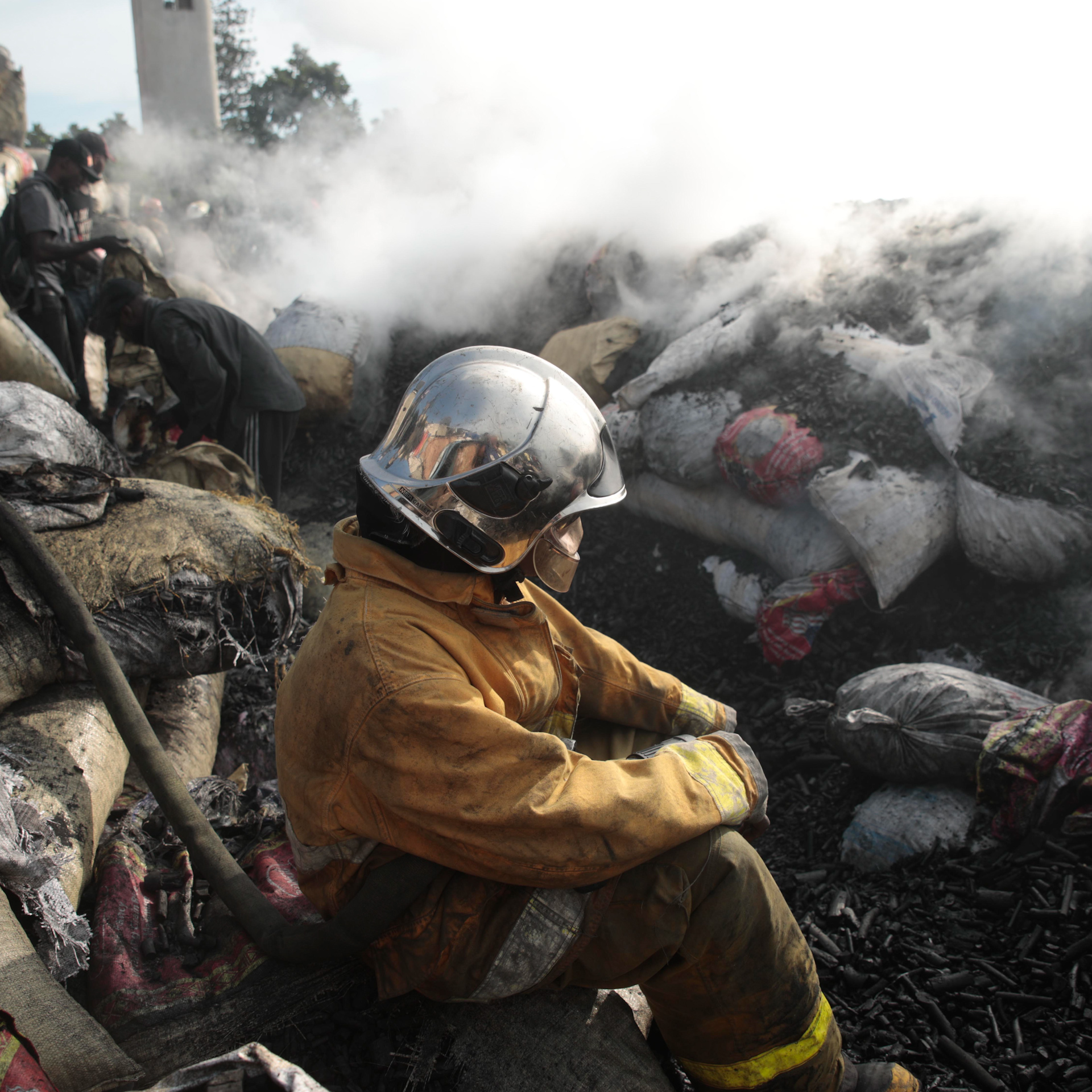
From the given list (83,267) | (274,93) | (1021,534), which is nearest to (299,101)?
(274,93)

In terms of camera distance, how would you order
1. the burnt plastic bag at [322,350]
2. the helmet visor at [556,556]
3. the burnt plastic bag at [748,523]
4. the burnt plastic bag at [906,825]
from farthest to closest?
the burnt plastic bag at [322,350], the burnt plastic bag at [748,523], the burnt plastic bag at [906,825], the helmet visor at [556,556]

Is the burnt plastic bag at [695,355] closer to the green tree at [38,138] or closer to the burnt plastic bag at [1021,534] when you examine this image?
the burnt plastic bag at [1021,534]

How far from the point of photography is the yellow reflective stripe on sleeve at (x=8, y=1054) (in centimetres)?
139

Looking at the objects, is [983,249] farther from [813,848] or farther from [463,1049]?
[463,1049]

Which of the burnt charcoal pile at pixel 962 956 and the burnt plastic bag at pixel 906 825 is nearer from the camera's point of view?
the burnt charcoal pile at pixel 962 956

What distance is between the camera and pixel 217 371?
4758 millimetres

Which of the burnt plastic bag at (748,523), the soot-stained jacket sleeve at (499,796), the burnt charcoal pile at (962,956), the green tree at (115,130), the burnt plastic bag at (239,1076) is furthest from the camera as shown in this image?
the green tree at (115,130)


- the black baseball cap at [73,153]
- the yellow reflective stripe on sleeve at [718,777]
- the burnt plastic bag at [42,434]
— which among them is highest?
the black baseball cap at [73,153]

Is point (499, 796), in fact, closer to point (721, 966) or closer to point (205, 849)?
point (721, 966)

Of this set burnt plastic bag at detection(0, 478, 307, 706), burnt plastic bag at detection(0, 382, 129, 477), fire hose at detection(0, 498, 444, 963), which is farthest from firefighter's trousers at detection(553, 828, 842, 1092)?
burnt plastic bag at detection(0, 382, 129, 477)

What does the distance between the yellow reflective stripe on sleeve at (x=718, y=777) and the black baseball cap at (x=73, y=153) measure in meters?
6.04

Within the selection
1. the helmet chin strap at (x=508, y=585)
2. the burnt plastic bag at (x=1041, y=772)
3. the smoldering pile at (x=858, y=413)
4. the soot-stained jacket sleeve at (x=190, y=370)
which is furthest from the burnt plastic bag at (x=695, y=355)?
the helmet chin strap at (x=508, y=585)

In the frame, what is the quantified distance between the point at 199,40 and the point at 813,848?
21.4 meters

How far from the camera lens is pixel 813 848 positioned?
2.89m
